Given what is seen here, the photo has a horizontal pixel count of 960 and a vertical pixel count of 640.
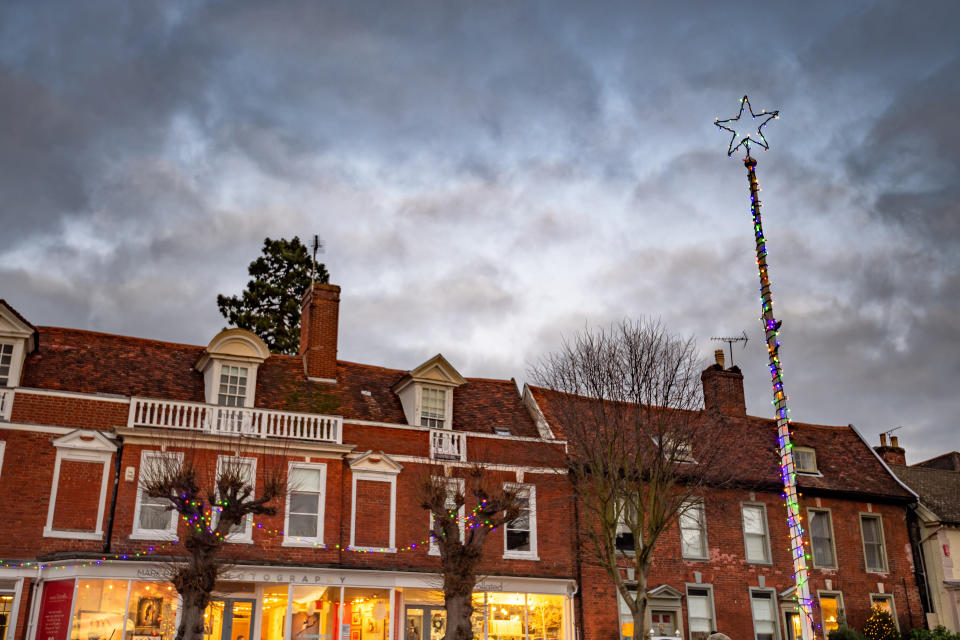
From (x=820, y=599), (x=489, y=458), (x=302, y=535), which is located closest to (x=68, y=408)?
(x=302, y=535)

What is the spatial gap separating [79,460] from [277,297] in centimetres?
2028

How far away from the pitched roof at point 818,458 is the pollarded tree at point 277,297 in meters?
15.1

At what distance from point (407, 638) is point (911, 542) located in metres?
18.0

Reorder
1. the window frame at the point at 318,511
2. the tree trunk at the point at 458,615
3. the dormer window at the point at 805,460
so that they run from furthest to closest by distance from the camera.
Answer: the dormer window at the point at 805,460 < the window frame at the point at 318,511 < the tree trunk at the point at 458,615

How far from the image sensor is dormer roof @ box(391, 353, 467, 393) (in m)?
27.4

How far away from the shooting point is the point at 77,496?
22469 mm

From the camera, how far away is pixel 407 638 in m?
25.0

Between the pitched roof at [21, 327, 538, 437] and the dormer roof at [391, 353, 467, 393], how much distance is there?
0.97m

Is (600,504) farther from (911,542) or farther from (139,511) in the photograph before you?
(911,542)

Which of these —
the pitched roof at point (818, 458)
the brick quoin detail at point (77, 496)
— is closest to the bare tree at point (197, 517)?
the brick quoin detail at point (77, 496)

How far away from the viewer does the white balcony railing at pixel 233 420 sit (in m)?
23.5

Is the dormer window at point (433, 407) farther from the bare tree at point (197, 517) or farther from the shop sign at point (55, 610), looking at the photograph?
the shop sign at point (55, 610)

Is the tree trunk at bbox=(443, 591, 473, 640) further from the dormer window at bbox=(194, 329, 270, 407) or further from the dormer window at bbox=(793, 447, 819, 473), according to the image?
the dormer window at bbox=(793, 447, 819, 473)

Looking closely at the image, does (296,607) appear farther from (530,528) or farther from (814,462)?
(814,462)
